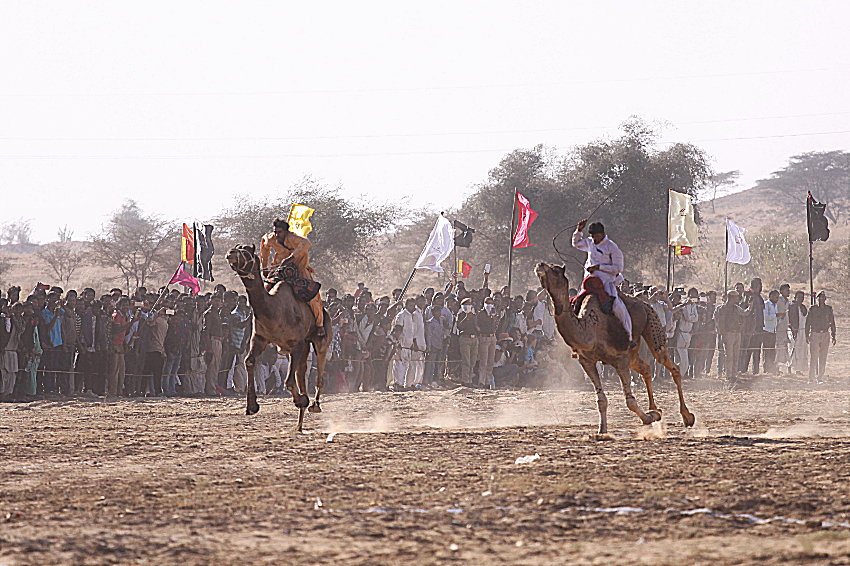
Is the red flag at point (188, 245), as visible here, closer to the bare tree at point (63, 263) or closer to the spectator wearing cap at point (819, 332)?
the spectator wearing cap at point (819, 332)

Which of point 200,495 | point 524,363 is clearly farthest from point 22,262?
point 200,495

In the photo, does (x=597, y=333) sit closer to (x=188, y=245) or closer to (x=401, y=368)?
(x=401, y=368)

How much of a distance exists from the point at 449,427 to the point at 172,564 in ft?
28.8

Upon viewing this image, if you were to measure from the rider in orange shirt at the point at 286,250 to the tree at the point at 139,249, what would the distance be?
127ft

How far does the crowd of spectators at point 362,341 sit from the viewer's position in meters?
19.4

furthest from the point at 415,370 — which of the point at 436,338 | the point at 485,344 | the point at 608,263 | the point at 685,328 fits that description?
the point at 608,263

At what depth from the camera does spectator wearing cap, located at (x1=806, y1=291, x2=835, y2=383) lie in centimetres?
2283

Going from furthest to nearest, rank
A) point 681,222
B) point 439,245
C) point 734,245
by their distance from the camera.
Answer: point 734,245 < point 681,222 < point 439,245

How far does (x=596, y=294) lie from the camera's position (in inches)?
484

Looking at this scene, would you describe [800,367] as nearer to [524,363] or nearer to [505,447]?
[524,363]

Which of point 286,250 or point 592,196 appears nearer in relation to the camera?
point 286,250

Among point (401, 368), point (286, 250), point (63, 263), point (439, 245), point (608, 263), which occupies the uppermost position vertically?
point (63, 263)

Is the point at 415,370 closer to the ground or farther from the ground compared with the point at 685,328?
closer to the ground

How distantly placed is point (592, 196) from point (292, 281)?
3418cm
